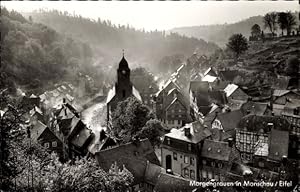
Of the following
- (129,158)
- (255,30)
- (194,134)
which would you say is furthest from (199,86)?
(255,30)

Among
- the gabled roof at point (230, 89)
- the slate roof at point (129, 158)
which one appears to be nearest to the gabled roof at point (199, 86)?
the gabled roof at point (230, 89)

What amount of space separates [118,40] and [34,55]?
231ft

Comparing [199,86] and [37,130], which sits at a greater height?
[199,86]

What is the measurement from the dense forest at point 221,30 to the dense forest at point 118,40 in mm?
3130

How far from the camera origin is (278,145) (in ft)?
117

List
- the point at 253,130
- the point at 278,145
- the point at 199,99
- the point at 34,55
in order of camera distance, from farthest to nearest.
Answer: the point at 34,55
the point at 199,99
the point at 253,130
the point at 278,145

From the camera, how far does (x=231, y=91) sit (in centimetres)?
5809

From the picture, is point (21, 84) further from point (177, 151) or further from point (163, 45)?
point (163, 45)

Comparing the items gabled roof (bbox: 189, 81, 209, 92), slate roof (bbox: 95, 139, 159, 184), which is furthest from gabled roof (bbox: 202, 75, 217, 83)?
slate roof (bbox: 95, 139, 159, 184)

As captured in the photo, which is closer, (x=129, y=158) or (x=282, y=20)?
(x=129, y=158)

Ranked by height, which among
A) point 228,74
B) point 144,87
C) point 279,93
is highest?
point 279,93

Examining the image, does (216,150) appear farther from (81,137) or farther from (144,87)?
(144,87)

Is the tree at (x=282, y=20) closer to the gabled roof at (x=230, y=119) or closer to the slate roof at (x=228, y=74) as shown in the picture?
the slate roof at (x=228, y=74)

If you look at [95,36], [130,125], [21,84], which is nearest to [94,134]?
[130,125]
